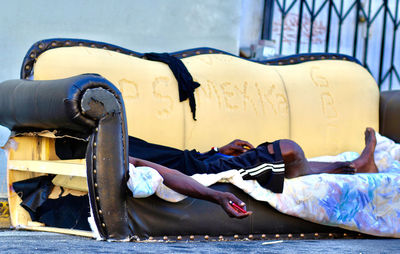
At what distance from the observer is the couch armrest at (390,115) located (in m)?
3.41

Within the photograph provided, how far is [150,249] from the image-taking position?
1.76 metres

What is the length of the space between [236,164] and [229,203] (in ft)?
1.63

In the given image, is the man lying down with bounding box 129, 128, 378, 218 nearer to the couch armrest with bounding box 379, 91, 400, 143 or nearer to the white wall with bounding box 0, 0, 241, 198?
the couch armrest with bounding box 379, 91, 400, 143

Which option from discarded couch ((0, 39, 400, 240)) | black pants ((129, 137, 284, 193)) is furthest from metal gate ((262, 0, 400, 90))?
black pants ((129, 137, 284, 193))

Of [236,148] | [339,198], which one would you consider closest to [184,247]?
[339,198]

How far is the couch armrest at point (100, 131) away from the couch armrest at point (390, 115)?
1950 mm

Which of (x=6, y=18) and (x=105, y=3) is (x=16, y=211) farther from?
(x=105, y=3)

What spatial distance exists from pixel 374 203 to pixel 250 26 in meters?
2.09

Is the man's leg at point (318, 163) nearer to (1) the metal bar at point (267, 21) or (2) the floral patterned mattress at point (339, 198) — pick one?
(2) the floral patterned mattress at point (339, 198)

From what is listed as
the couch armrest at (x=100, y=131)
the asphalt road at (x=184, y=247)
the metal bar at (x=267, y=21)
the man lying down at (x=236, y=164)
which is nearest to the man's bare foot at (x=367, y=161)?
the man lying down at (x=236, y=164)

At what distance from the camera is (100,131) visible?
2.02 meters

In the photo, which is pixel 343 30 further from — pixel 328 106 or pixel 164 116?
pixel 164 116

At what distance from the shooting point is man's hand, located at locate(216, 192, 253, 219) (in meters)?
2.01

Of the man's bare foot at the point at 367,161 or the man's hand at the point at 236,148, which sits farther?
the man's bare foot at the point at 367,161
